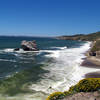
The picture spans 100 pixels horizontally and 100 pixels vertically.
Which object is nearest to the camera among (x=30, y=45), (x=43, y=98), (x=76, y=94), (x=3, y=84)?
(x=76, y=94)

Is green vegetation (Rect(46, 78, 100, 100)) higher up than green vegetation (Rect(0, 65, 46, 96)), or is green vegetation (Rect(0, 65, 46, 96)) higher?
green vegetation (Rect(46, 78, 100, 100))

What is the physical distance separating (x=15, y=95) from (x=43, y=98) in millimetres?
3203

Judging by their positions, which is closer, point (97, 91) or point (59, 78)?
point (97, 91)

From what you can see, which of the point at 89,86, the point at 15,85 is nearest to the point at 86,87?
the point at 89,86

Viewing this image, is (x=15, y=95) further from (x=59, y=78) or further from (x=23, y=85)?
(x=59, y=78)

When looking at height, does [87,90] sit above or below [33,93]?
above

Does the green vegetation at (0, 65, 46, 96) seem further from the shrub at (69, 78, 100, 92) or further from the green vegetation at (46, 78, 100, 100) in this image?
the shrub at (69, 78, 100, 92)

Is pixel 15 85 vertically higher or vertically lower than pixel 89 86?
lower

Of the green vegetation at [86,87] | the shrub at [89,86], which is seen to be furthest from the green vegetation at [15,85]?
the shrub at [89,86]

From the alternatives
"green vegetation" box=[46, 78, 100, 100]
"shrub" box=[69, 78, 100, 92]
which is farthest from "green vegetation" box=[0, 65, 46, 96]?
"shrub" box=[69, 78, 100, 92]

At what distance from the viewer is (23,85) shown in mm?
18797

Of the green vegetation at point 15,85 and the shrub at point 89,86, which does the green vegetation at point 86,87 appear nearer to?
the shrub at point 89,86

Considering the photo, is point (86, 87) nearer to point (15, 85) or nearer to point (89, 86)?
point (89, 86)

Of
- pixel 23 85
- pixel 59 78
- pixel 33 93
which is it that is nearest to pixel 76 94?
pixel 33 93
